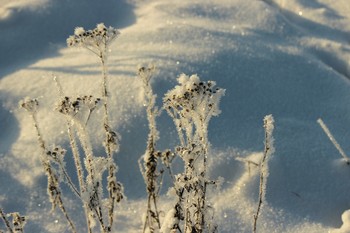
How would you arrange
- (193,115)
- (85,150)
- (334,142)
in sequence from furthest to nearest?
(334,142) < (85,150) < (193,115)

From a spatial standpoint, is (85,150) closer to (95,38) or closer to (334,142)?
(95,38)

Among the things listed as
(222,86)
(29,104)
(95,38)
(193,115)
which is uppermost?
(95,38)

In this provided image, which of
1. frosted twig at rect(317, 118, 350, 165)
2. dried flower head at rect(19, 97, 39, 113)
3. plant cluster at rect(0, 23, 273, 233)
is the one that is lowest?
frosted twig at rect(317, 118, 350, 165)

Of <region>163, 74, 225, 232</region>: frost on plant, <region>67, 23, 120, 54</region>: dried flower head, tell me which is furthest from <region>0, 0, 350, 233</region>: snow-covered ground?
<region>67, 23, 120, 54</region>: dried flower head

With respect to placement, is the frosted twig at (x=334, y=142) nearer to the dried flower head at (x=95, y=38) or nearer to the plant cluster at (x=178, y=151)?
the plant cluster at (x=178, y=151)

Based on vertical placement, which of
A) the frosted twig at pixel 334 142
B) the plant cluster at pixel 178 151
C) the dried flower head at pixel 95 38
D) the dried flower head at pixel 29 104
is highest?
the dried flower head at pixel 95 38

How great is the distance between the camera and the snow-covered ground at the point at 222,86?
2713 millimetres

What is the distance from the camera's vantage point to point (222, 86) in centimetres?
337

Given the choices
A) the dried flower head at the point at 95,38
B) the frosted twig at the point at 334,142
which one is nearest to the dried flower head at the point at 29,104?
the dried flower head at the point at 95,38

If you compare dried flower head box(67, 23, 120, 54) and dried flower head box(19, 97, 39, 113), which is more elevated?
dried flower head box(67, 23, 120, 54)

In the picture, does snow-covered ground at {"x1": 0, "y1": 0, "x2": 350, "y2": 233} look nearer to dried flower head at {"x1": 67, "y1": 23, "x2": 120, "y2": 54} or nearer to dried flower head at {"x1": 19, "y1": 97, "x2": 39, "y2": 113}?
dried flower head at {"x1": 19, "y1": 97, "x2": 39, "y2": 113}

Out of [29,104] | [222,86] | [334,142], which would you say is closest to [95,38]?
[29,104]

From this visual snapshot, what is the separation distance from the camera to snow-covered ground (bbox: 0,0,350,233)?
2713 millimetres

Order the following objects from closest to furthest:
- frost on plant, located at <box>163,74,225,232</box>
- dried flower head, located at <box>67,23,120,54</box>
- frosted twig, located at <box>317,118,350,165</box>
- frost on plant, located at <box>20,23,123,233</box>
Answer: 1. frost on plant, located at <box>163,74,225,232</box>
2. frost on plant, located at <box>20,23,123,233</box>
3. dried flower head, located at <box>67,23,120,54</box>
4. frosted twig, located at <box>317,118,350,165</box>
